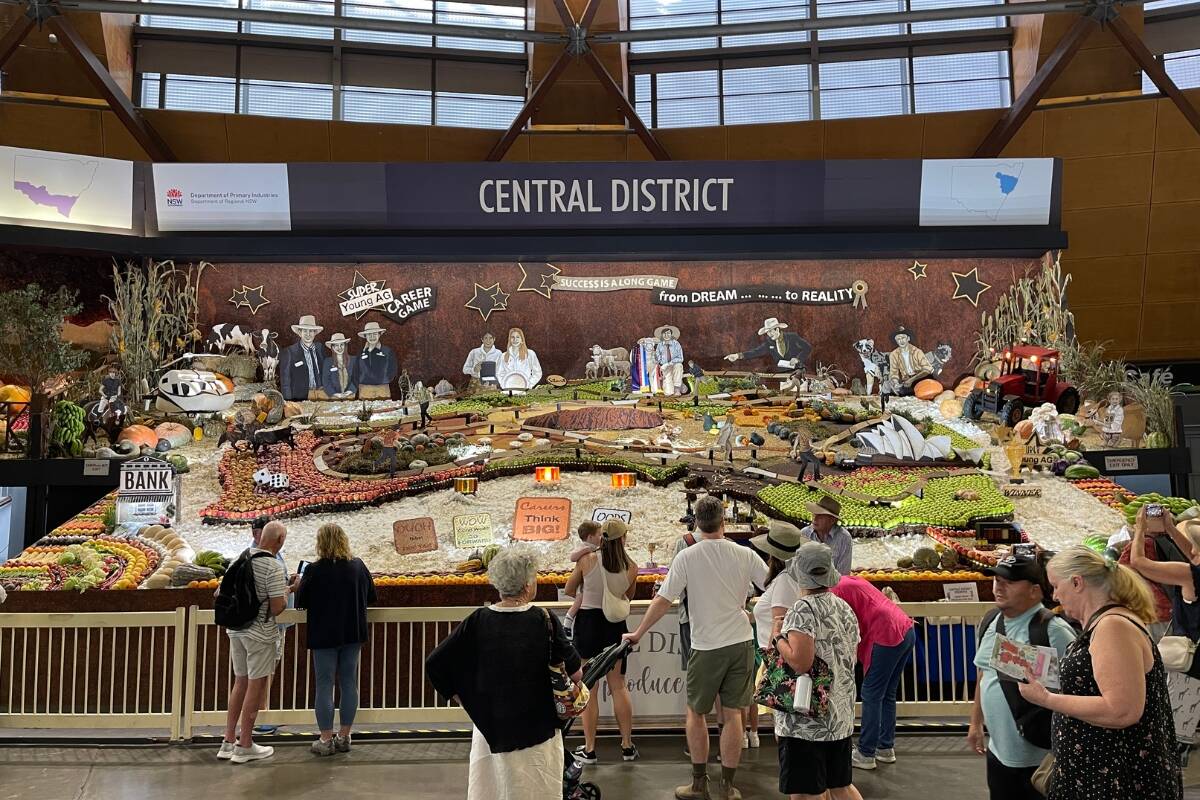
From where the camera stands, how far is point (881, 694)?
5.34 m

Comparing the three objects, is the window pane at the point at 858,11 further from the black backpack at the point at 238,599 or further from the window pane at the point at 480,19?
the black backpack at the point at 238,599

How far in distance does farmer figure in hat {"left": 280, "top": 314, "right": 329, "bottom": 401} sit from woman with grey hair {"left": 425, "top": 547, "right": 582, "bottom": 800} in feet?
35.5

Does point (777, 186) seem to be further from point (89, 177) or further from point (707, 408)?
point (89, 177)

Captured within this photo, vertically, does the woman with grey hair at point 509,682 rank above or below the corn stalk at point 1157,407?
below

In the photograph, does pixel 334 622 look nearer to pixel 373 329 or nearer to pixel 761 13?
pixel 373 329

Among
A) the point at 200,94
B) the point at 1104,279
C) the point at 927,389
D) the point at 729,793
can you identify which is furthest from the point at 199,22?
the point at 729,793

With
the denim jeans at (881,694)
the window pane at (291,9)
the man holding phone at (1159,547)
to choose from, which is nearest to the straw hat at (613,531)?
the denim jeans at (881,694)

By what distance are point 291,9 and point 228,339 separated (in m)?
8.37

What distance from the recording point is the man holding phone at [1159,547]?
5.00 m

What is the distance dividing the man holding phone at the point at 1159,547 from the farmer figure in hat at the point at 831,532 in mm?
1443

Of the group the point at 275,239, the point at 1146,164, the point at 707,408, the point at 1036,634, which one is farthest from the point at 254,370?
the point at 1146,164

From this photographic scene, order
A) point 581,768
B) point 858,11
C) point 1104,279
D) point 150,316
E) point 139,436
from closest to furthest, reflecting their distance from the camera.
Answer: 1. point 581,768
2. point 139,436
3. point 150,316
4. point 1104,279
5. point 858,11

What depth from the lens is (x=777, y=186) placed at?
44.9 ft

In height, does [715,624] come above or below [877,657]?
above
